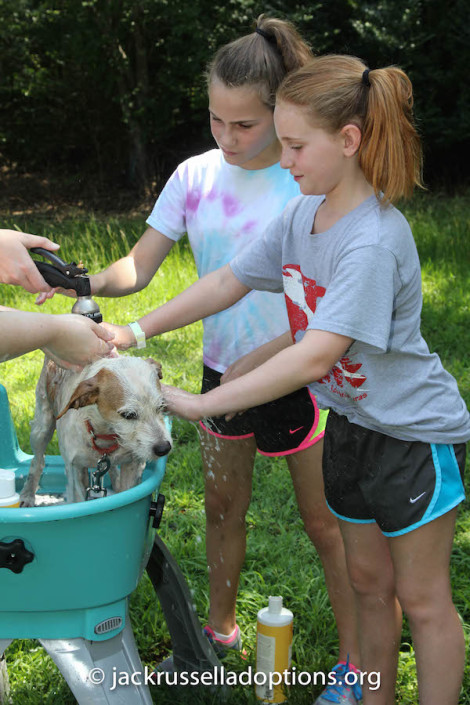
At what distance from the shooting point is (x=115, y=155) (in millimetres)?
14844

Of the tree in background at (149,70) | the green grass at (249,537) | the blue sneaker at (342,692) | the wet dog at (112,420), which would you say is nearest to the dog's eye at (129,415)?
the wet dog at (112,420)

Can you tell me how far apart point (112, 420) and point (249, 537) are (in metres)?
1.61

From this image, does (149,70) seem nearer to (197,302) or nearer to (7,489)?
(197,302)

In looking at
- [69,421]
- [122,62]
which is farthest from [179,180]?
[122,62]

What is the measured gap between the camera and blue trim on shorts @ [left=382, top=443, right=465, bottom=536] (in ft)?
6.88

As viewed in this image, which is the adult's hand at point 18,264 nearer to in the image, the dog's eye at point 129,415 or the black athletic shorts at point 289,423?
the dog's eye at point 129,415

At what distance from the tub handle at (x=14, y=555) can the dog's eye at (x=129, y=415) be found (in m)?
0.48

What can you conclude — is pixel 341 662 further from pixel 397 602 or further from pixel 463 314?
pixel 463 314

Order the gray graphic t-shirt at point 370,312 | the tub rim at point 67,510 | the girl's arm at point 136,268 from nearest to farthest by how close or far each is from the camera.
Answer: the tub rim at point 67,510 → the gray graphic t-shirt at point 370,312 → the girl's arm at point 136,268

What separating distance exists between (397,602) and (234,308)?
1.07 meters

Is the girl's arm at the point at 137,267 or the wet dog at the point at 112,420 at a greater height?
the girl's arm at the point at 137,267

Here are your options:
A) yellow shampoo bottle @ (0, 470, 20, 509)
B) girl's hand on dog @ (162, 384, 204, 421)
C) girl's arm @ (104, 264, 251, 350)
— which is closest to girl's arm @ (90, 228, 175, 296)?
girl's arm @ (104, 264, 251, 350)

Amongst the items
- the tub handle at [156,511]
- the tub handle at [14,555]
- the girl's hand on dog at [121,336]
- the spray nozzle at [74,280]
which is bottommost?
the tub handle at [156,511]

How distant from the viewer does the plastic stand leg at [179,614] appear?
256cm
